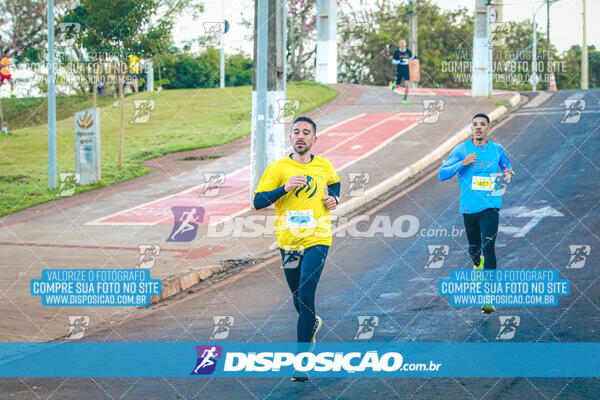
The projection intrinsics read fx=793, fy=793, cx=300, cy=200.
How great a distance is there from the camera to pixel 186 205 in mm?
16781

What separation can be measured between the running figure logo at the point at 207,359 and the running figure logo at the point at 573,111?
53.2 ft

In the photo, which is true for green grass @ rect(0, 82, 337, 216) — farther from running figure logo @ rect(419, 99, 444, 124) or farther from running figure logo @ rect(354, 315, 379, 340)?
running figure logo @ rect(354, 315, 379, 340)

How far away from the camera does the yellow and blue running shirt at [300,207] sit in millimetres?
6844

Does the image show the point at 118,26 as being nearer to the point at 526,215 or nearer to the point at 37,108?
the point at 526,215

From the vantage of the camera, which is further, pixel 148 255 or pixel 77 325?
pixel 148 255

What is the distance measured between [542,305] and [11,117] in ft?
124

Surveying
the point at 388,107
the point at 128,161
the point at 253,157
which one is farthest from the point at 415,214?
the point at 388,107

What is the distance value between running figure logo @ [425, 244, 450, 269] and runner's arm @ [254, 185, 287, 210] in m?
4.50

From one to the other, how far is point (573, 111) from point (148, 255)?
599 inches

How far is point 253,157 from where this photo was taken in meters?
15.6

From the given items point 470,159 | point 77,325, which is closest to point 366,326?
point 470,159

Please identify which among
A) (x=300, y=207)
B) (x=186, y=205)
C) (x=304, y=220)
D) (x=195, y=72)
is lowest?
(x=186, y=205)

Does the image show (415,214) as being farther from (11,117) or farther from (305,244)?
(11,117)

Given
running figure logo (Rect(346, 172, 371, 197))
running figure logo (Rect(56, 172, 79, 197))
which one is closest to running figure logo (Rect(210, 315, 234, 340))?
running figure logo (Rect(346, 172, 371, 197))
